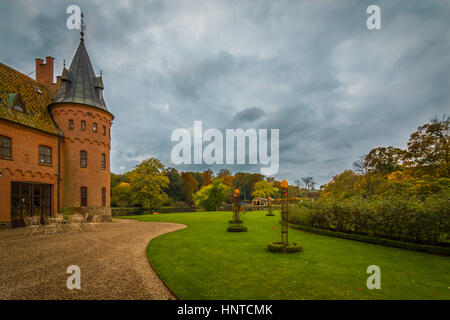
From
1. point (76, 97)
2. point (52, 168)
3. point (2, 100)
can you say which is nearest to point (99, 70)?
point (76, 97)

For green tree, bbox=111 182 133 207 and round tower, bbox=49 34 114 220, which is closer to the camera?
round tower, bbox=49 34 114 220

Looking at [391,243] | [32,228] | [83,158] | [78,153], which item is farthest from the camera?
[83,158]

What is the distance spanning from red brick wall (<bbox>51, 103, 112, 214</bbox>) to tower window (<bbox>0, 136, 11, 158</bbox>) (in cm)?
425

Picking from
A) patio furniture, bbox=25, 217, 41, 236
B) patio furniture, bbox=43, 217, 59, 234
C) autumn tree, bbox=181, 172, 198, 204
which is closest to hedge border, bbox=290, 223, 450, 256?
patio furniture, bbox=43, 217, 59, 234

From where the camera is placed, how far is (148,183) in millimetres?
36281

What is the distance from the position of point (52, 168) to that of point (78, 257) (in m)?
13.9

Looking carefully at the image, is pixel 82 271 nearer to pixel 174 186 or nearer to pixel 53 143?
pixel 53 143

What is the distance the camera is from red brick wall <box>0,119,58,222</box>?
48.1 feet

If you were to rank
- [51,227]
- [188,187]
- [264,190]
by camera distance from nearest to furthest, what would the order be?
[51,227]
[188,187]
[264,190]

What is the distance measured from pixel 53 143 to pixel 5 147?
3529 millimetres

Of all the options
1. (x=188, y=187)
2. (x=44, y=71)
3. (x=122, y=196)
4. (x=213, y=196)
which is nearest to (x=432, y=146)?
(x=213, y=196)

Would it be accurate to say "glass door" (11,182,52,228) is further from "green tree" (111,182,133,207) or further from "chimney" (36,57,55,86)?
"green tree" (111,182,133,207)

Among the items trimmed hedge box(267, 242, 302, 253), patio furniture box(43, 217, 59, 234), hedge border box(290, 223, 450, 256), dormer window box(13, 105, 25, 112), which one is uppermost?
dormer window box(13, 105, 25, 112)

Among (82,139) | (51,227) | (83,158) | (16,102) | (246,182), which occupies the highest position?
(16,102)
